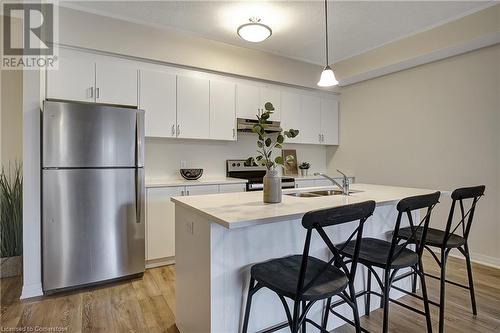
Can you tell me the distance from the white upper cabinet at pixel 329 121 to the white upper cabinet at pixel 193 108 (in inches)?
84.8

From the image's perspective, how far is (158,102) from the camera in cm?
331

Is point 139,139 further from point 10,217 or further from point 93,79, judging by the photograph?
point 10,217

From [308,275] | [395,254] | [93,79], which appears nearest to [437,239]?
[395,254]

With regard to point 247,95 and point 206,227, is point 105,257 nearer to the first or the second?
point 206,227

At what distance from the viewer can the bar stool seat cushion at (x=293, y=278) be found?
133 centimetres

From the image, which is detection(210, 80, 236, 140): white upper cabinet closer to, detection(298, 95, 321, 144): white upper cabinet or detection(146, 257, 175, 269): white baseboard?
detection(298, 95, 321, 144): white upper cabinet

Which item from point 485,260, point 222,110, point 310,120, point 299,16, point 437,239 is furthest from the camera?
point 310,120

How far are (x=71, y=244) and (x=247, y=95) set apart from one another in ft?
9.03

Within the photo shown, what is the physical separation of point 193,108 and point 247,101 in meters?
0.83

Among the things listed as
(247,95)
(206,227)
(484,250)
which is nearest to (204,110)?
(247,95)

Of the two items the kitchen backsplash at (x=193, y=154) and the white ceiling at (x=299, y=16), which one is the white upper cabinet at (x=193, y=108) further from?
the white ceiling at (x=299, y=16)

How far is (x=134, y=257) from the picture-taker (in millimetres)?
2795

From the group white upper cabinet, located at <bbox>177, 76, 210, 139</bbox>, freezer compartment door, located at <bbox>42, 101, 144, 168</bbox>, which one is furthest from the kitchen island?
white upper cabinet, located at <bbox>177, 76, 210, 139</bbox>

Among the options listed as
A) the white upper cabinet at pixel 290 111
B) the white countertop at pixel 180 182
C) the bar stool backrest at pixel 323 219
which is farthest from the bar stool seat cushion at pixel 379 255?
the white upper cabinet at pixel 290 111
